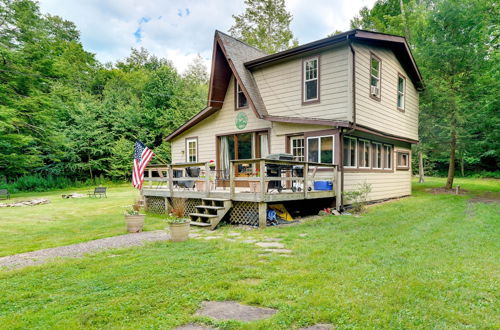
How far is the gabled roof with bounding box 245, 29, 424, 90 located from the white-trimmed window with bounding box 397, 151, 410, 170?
11.9ft

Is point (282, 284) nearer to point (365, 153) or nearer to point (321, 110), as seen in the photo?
point (321, 110)

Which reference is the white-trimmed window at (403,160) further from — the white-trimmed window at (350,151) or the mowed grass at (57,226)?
the mowed grass at (57,226)

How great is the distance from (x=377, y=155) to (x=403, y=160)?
3.27 meters

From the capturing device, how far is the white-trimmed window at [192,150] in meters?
14.0

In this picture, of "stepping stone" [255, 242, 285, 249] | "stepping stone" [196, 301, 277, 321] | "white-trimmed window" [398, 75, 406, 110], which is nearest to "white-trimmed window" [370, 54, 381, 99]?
"white-trimmed window" [398, 75, 406, 110]

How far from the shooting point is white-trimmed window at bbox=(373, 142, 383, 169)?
11648 millimetres

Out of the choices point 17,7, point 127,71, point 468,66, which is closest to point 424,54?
point 468,66

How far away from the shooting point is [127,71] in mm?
38500

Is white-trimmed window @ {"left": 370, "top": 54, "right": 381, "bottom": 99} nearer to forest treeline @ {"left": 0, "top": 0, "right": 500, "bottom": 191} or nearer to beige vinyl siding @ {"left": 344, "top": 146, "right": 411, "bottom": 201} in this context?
beige vinyl siding @ {"left": 344, "top": 146, "right": 411, "bottom": 201}

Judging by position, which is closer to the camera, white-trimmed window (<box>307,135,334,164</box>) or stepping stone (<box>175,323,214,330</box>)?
stepping stone (<box>175,323,214,330</box>)

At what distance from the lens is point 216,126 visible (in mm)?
13078

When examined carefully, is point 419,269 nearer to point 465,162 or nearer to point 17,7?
point 17,7

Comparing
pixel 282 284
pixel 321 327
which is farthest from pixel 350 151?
pixel 321 327

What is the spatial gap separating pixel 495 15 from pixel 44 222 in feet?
67.4
